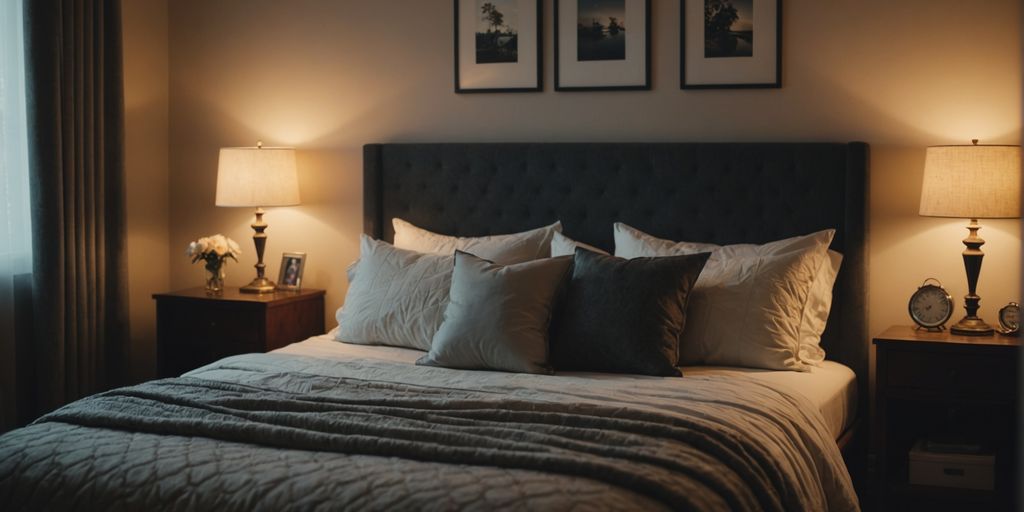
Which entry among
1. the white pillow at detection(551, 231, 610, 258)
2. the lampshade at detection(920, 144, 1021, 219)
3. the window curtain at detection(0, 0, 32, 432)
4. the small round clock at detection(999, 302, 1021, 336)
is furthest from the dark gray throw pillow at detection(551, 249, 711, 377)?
the window curtain at detection(0, 0, 32, 432)

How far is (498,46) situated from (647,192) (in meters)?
0.92

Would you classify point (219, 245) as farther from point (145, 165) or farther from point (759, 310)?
point (759, 310)

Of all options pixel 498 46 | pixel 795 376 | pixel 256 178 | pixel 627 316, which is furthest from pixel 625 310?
pixel 256 178

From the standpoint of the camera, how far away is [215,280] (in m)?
4.44

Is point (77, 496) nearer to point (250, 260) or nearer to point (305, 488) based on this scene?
point (305, 488)

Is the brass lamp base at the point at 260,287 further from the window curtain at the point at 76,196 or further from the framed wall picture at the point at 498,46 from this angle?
the framed wall picture at the point at 498,46

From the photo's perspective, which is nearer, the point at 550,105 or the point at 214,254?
the point at 550,105

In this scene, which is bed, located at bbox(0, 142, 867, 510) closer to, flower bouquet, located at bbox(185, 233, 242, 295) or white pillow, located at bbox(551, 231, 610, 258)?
white pillow, located at bbox(551, 231, 610, 258)

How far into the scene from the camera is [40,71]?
400 centimetres

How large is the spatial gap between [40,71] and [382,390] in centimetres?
220

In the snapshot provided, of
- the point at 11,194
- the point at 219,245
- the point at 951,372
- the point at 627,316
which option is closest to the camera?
the point at 627,316

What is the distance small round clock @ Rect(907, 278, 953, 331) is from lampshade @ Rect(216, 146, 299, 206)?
8.42 ft

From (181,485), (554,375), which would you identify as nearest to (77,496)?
(181,485)

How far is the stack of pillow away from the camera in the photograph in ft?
10.5
